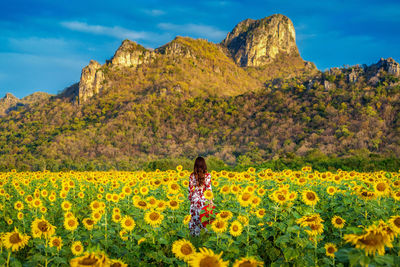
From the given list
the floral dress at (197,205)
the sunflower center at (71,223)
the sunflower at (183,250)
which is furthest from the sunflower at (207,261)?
the floral dress at (197,205)

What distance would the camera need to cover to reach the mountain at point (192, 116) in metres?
42.3

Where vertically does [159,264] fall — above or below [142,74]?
below

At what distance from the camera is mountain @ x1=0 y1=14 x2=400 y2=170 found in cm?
4234

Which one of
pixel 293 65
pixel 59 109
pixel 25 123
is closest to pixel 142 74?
pixel 59 109

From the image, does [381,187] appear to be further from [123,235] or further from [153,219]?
[123,235]

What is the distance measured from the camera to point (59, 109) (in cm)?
10450

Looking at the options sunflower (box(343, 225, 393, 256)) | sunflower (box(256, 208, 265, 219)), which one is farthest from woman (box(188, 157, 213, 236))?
sunflower (box(343, 225, 393, 256))

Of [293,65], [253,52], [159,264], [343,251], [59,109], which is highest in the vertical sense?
[253,52]

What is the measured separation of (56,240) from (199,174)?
3.03m

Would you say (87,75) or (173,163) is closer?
(173,163)

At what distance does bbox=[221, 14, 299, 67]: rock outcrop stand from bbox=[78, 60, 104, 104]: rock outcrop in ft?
295

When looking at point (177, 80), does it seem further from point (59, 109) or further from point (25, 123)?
point (25, 123)

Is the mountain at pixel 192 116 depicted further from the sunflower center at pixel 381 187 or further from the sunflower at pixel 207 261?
the sunflower at pixel 207 261

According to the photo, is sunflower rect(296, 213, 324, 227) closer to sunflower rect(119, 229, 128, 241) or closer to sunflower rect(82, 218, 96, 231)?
sunflower rect(119, 229, 128, 241)
